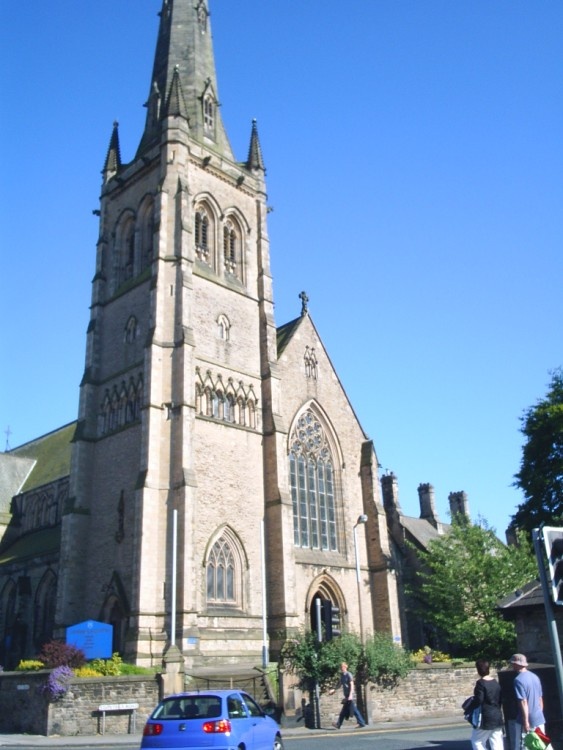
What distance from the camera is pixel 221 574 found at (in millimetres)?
29953

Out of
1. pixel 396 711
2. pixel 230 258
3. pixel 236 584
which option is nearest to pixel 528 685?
pixel 396 711

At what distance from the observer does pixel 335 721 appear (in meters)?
20.7

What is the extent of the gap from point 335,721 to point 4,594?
1051 inches

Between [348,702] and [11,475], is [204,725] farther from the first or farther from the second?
[11,475]

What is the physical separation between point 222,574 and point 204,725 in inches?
742

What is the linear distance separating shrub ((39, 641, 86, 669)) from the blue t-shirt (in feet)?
58.2

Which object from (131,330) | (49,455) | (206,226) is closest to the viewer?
(131,330)

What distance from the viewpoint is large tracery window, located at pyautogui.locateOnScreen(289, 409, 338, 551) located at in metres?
34.4

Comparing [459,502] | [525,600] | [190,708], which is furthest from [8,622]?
[525,600]

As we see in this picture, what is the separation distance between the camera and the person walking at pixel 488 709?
9305 millimetres

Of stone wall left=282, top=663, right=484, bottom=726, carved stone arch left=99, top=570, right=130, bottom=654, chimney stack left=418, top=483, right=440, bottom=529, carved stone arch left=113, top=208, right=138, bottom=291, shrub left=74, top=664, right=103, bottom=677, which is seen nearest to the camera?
stone wall left=282, top=663, right=484, bottom=726

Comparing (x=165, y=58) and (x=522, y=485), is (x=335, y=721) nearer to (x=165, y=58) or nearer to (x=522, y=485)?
(x=522, y=485)

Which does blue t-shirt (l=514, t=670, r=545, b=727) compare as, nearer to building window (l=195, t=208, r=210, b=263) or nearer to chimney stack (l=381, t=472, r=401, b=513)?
building window (l=195, t=208, r=210, b=263)

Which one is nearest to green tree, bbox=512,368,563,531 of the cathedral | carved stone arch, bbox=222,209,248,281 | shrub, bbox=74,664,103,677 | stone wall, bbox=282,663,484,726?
the cathedral
